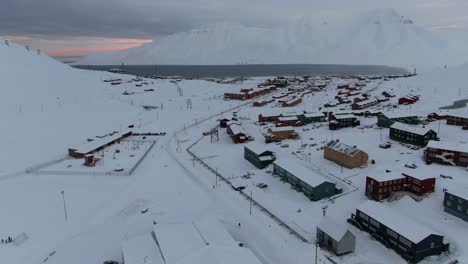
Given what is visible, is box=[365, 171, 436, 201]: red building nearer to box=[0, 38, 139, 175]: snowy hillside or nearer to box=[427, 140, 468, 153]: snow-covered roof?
box=[427, 140, 468, 153]: snow-covered roof

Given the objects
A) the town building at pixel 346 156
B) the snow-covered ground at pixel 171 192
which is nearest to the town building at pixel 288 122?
the snow-covered ground at pixel 171 192

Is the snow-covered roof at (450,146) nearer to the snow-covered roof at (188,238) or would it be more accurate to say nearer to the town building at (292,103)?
the snow-covered roof at (188,238)

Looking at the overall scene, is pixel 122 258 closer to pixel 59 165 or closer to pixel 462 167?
pixel 59 165

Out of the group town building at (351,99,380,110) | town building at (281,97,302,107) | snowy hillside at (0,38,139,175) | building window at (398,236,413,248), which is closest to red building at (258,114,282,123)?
town building at (351,99,380,110)

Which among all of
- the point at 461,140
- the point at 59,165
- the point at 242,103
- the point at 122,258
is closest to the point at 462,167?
the point at 461,140

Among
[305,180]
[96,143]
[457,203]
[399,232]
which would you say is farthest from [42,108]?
[457,203]
